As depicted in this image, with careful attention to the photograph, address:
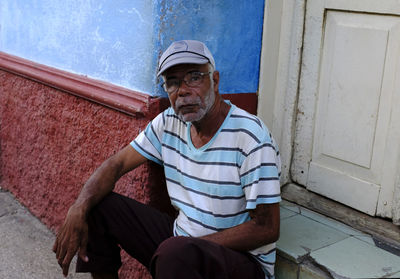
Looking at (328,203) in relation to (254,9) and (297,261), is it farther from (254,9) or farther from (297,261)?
(254,9)

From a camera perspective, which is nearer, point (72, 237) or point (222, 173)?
point (222, 173)

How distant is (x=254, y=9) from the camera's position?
2.94 m

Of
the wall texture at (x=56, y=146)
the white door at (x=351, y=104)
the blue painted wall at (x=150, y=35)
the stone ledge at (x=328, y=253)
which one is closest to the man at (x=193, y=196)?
the stone ledge at (x=328, y=253)

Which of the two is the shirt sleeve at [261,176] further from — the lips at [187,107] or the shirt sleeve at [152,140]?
the shirt sleeve at [152,140]

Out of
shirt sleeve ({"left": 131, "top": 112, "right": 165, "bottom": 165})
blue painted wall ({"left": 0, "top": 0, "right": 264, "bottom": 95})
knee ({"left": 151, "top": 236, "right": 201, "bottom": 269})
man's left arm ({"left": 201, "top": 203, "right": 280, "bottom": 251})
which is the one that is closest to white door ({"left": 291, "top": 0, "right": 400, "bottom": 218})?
blue painted wall ({"left": 0, "top": 0, "right": 264, "bottom": 95})

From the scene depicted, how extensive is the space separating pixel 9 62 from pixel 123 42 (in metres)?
1.68

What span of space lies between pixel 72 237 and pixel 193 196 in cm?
62

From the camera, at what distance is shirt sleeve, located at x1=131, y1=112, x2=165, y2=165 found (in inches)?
104

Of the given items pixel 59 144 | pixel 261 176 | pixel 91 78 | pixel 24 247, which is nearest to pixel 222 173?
pixel 261 176

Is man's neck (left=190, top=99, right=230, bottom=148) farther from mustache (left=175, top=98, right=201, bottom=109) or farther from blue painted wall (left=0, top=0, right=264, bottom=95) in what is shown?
blue painted wall (left=0, top=0, right=264, bottom=95)

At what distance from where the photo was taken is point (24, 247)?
12.3 ft

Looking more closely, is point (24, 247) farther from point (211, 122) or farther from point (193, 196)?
point (211, 122)

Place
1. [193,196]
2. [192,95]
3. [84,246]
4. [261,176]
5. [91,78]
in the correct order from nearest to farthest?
[261,176]
[192,95]
[193,196]
[84,246]
[91,78]

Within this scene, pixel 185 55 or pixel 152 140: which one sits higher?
pixel 185 55
